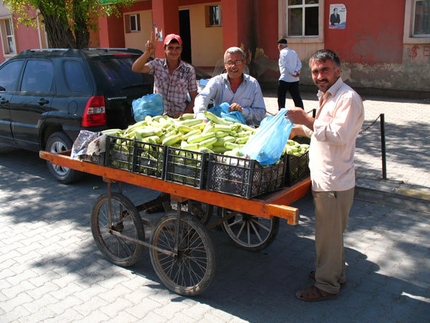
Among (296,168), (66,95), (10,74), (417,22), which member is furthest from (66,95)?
(417,22)

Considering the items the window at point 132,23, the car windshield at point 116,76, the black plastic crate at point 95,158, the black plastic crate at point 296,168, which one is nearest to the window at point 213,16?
the window at point 132,23

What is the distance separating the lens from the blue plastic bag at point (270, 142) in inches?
122

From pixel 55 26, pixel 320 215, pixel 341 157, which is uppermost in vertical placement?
pixel 55 26

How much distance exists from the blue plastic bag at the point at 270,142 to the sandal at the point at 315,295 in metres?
1.16

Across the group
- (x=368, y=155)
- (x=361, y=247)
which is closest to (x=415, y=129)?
(x=368, y=155)

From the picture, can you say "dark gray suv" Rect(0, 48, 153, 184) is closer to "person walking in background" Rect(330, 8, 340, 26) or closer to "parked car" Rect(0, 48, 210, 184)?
"parked car" Rect(0, 48, 210, 184)

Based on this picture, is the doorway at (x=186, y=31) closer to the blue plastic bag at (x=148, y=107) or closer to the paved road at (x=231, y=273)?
the paved road at (x=231, y=273)

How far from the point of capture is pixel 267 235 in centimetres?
450

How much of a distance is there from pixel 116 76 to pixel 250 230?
3.22 meters

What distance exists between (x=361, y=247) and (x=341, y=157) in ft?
5.37

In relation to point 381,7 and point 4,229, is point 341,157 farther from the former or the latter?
point 381,7

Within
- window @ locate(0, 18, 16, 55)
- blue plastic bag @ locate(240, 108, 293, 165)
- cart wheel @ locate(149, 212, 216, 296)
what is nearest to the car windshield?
cart wheel @ locate(149, 212, 216, 296)

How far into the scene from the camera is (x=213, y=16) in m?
18.5

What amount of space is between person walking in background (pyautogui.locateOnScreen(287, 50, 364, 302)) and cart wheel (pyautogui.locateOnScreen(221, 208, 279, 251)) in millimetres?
880
